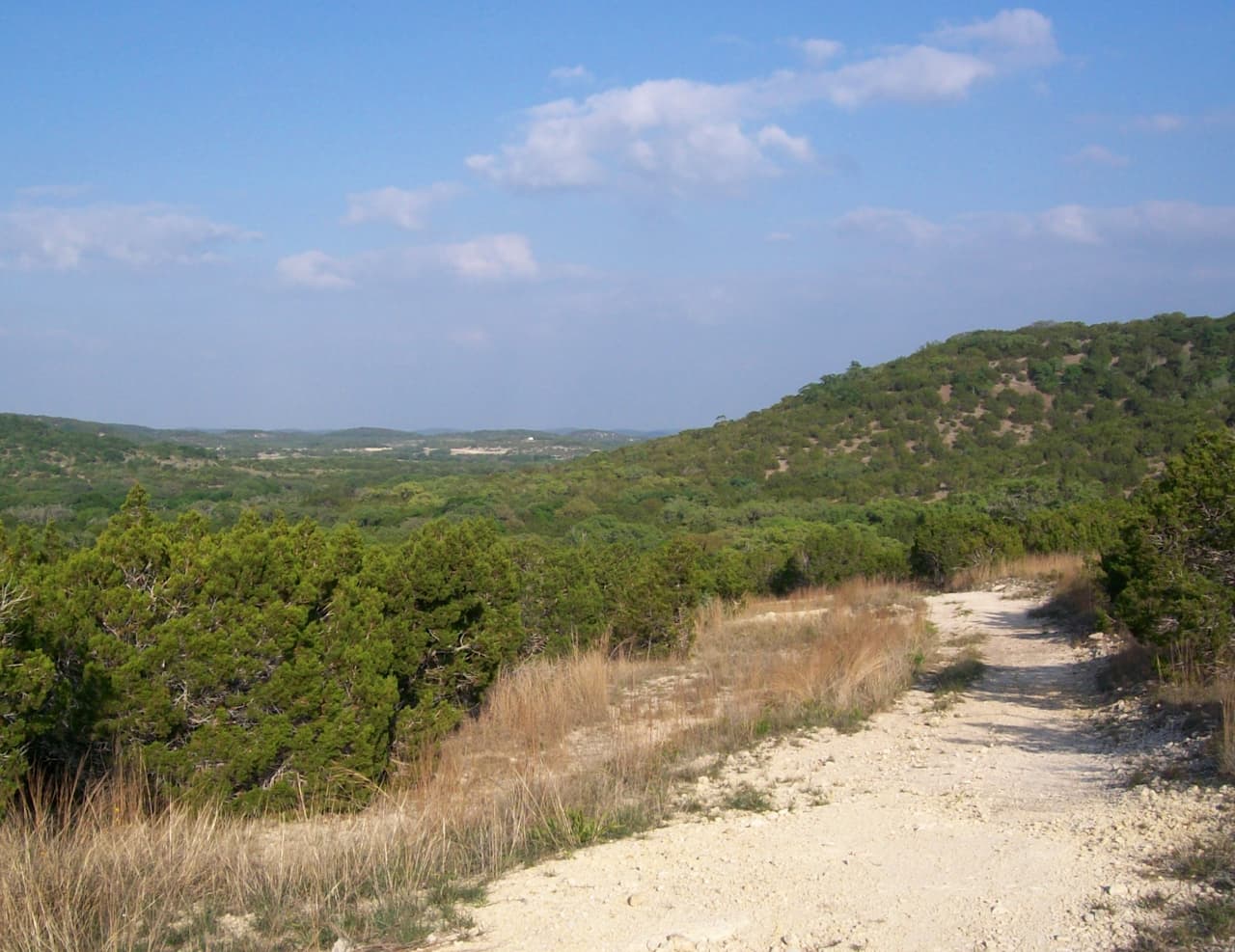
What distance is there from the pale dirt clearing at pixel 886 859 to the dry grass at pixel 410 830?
0.94 feet

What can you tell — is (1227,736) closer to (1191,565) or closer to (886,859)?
(886,859)

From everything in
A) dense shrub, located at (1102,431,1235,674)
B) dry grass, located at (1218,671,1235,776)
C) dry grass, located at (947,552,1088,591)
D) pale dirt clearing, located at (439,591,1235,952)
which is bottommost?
dry grass, located at (947,552,1088,591)

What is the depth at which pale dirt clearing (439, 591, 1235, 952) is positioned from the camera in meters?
3.69

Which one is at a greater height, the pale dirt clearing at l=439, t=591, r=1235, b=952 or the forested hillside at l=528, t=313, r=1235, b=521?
the forested hillside at l=528, t=313, r=1235, b=521

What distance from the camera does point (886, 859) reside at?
455 cm

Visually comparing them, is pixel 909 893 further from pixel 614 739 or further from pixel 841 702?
pixel 841 702

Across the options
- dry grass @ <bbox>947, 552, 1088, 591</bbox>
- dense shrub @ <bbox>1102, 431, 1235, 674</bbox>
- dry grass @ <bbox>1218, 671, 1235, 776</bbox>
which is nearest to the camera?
dry grass @ <bbox>1218, 671, 1235, 776</bbox>

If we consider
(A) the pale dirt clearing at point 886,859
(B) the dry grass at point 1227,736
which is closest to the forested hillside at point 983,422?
(B) the dry grass at point 1227,736

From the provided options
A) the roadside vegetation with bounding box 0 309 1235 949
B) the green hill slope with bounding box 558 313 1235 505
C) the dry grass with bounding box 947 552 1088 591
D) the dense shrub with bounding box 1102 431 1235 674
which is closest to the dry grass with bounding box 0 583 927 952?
the roadside vegetation with bounding box 0 309 1235 949

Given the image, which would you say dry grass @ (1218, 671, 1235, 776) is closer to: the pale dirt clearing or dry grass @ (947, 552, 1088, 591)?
the pale dirt clearing

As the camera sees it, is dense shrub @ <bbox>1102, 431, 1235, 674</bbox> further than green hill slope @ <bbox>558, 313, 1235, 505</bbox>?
No

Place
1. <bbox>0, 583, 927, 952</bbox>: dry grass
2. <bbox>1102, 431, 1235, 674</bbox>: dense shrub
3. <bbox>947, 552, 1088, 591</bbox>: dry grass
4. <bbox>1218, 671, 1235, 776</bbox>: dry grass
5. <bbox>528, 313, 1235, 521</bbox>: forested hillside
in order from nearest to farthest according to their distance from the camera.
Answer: <bbox>0, 583, 927, 952</bbox>: dry grass, <bbox>1218, 671, 1235, 776</bbox>: dry grass, <bbox>1102, 431, 1235, 674</bbox>: dense shrub, <bbox>947, 552, 1088, 591</bbox>: dry grass, <bbox>528, 313, 1235, 521</bbox>: forested hillside

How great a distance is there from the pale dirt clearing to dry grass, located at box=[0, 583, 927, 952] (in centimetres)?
29

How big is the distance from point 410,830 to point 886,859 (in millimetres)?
2225
